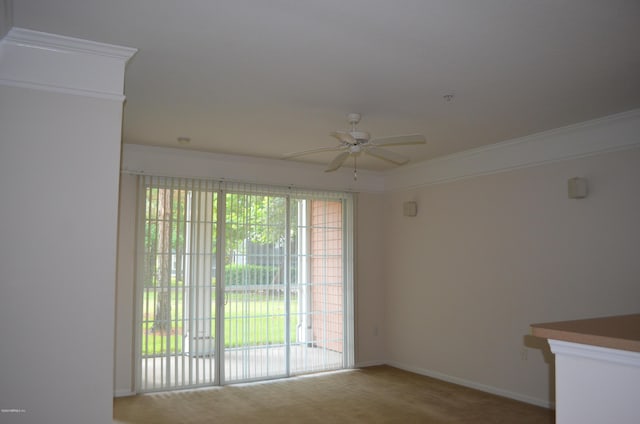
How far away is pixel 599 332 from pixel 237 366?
4889 millimetres

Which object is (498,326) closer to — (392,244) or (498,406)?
(498,406)

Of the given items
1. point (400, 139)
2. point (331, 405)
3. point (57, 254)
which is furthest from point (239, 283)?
point (57, 254)

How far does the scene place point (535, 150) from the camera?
529 cm

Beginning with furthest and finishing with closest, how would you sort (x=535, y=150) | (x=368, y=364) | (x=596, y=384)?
(x=368, y=364) < (x=535, y=150) < (x=596, y=384)

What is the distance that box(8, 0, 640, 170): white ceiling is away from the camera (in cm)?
272

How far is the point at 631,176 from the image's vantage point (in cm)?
450

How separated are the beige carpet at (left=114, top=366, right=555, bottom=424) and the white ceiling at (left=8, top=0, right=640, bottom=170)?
2746 millimetres

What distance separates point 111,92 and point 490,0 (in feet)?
7.46

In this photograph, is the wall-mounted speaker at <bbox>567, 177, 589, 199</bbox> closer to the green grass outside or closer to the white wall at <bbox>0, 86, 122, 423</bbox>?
the green grass outside

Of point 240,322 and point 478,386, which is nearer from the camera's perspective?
point 478,386

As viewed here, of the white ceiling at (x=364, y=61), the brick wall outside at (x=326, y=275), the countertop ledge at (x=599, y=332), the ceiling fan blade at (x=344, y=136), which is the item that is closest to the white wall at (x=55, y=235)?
the white ceiling at (x=364, y=61)

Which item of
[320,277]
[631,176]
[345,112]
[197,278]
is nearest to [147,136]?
[197,278]

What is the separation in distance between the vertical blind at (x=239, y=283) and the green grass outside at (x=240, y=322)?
1 centimetres

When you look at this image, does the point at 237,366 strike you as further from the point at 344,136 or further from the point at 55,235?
the point at 55,235
